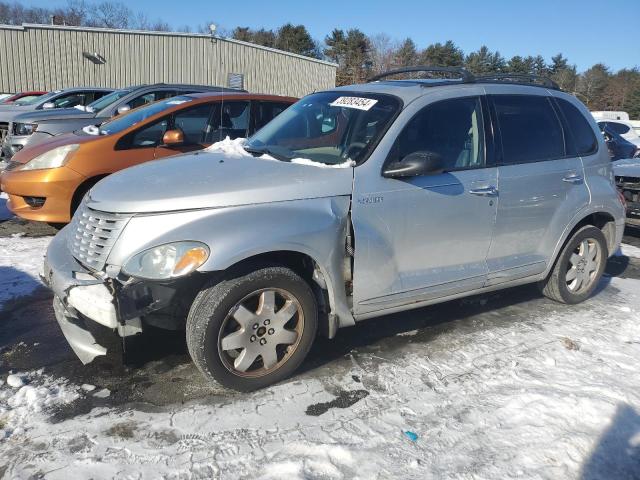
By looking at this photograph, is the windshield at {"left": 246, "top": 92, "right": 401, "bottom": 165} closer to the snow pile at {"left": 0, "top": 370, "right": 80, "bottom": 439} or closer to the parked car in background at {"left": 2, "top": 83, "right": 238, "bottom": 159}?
the snow pile at {"left": 0, "top": 370, "right": 80, "bottom": 439}

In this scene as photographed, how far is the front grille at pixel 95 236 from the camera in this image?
295 cm

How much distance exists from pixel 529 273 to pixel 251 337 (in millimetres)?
2497

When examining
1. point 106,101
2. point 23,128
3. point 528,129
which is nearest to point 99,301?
point 528,129

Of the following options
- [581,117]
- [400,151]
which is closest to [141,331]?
[400,151]

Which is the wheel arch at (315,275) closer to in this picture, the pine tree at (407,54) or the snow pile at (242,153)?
the snow pile at (242,153)

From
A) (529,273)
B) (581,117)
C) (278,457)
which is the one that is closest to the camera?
(278,457)

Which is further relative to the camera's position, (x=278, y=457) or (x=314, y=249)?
(x=314, y=249)

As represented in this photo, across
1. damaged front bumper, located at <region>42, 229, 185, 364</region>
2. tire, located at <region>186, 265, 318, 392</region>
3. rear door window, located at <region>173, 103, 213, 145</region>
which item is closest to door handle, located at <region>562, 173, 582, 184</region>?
tire, located at <region>186, 265, 318, 392</region>

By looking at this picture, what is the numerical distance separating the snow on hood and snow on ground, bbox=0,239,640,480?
3.78 ft

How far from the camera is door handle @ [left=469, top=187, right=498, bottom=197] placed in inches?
147

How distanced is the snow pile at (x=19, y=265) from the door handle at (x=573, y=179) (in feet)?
14.3

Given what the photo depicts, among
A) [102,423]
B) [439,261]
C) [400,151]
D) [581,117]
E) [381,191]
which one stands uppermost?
[581,117]

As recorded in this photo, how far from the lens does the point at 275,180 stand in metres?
3.16

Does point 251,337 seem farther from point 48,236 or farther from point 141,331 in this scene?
point 48,236
